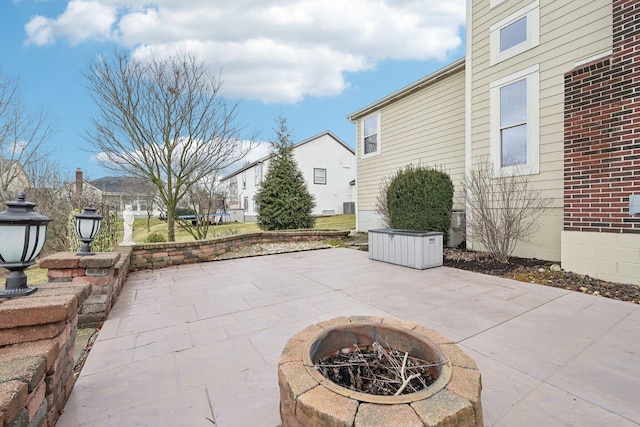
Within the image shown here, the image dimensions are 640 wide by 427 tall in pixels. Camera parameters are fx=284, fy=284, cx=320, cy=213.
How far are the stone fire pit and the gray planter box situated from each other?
3.79 meters

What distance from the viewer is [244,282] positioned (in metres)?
4.53

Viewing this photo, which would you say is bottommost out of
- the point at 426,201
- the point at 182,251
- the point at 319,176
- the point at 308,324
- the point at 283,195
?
the point at 308,324

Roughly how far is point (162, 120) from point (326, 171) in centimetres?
1501

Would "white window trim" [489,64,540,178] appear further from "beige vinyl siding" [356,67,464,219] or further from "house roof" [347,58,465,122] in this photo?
"house roof" [347,58,465,122]

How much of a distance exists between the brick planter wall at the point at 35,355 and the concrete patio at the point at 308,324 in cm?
28

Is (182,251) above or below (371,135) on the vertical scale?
below

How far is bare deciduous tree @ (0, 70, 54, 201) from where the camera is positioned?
7.27 metres

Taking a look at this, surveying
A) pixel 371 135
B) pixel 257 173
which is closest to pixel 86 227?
pixel 371 135

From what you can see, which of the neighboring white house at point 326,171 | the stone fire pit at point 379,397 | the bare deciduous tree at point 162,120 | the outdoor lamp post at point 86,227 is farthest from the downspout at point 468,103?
the neighboring white house at point 326,171

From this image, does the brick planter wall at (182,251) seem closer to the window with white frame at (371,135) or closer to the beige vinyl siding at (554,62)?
the window with white frame at (371,135)

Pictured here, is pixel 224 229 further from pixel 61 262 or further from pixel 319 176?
pixel 61 262

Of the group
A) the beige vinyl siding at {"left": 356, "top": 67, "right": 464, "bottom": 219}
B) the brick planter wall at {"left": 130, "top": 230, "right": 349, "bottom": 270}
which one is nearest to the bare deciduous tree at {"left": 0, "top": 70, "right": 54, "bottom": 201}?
the brick planter wall at {"left": 130, "top": 230, "right": 349, "bottom": 270}

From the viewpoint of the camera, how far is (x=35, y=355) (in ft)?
4.33

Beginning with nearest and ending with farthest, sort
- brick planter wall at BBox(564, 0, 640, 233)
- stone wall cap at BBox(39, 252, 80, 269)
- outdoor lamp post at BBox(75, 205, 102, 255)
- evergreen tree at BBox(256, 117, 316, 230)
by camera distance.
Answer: stone wall cap at BBox(39, 252, 80, 269) < outdoor lamp post at BBox(75, 205, 102, 255) < brick planter wall at BBox(564, 0, 640, 233) < evergreen tree at BBox(256, 117, 316, 230)
